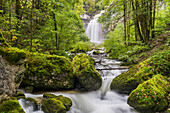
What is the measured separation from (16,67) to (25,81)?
6.35 ft

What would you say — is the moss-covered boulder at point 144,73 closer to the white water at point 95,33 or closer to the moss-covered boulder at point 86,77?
the moss-covered boulder at point 86,77

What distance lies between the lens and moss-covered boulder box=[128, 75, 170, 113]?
9.52 ft

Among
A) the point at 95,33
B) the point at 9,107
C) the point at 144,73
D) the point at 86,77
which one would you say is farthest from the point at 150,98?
the point at 95,33

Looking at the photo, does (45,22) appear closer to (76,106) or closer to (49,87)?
(49,87)

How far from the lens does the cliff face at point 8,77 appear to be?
2436 millimetres

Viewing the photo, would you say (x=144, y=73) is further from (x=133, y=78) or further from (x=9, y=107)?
(x=9, y=107)

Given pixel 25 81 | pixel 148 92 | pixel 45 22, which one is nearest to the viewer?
pixel 148 92

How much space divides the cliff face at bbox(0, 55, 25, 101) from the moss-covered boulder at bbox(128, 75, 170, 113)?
3.53 metres

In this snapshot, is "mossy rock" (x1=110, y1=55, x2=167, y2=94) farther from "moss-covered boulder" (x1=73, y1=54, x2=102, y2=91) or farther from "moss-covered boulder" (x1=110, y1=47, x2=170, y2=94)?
"moss-covered boulder" (x1=73, y1=54, x2=102, y2=91)

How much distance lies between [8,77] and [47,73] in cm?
214

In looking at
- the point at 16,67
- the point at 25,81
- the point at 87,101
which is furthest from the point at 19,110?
the point at 87,101

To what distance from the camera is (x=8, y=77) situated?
2598 millimetres

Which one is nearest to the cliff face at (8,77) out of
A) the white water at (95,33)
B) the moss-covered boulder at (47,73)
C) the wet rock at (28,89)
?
the wet rock at (28,89)

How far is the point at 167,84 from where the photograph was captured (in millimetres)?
3605
